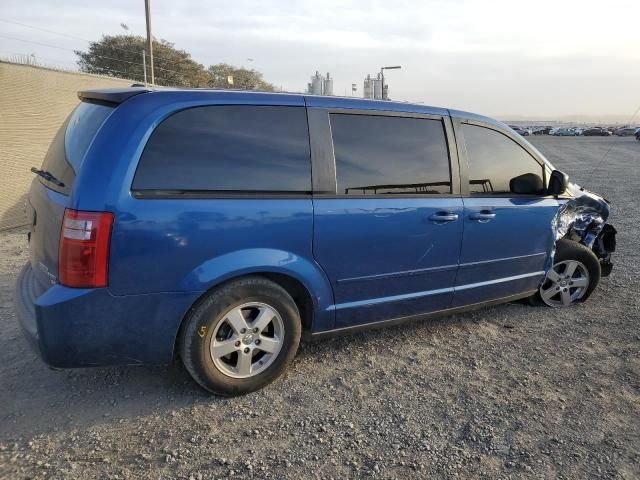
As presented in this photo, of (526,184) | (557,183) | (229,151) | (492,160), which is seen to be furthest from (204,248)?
(557,183)

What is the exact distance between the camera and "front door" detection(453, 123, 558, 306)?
372 cm

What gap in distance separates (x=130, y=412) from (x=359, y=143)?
2.16 m

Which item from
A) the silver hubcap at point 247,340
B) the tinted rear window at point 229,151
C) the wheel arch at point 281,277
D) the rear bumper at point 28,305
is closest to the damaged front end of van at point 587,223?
the wheel arch at point 281,277

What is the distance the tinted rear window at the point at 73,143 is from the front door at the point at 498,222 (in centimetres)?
250

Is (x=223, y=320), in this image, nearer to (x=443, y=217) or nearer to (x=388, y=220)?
(x=388, y=220)

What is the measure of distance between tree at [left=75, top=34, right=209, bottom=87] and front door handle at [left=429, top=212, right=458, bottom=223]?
95.6 feet

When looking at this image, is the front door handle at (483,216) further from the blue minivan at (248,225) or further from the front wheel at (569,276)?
the front wheel at (569,276)

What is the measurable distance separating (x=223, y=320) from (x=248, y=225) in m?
0.57

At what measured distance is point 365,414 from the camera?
2.89m

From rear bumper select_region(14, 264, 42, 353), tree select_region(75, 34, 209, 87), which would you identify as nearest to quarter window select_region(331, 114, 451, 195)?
rear bumper select_region(14, 264, 42, 353)

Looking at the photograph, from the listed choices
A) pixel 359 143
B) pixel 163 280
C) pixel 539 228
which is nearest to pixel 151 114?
pixel 163 280

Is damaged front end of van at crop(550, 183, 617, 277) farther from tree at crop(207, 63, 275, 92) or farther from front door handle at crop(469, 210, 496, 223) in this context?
tree at crop(207, 63, 275, 92)

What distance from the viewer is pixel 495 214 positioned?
148 inches

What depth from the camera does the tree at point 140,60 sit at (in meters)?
31.2
